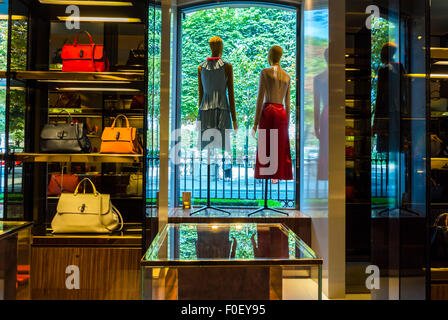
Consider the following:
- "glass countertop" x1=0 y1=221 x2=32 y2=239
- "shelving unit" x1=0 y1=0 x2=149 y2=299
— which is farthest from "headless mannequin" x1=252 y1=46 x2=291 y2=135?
"glass countertop" x1=0 y1=221 x2=32 y2=239

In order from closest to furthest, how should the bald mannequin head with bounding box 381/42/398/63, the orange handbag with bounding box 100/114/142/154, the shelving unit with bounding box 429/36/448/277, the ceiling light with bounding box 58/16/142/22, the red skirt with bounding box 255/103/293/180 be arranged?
the shelving unit with bounding box 429/36/448/277 < the bald mannequin head with bounding box 381/42/398/63 < the orange handbag with bounding box 100/114/142/154 < the ceiling light with bounding box 58/16/142/22 < the red skirt with bounding box 255/103/293/180

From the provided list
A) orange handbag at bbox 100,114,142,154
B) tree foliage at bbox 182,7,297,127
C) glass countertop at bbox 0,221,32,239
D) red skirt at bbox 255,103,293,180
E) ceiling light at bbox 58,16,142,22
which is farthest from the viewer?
tree foliage at bbox 182,7,297,127

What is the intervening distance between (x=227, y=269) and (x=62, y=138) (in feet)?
6.19

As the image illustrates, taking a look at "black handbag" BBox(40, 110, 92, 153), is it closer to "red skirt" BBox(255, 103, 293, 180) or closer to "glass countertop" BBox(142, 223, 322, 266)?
"glass countertop" BBox(142, 223, 322, 266)

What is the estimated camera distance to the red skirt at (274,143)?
12.9 feet

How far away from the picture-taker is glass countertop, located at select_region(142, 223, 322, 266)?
4.25ft

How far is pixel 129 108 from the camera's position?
122 inches

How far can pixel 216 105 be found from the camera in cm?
394

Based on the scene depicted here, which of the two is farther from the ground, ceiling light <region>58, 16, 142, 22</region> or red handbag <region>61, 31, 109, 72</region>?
ceiling light <region>58, 16, 142, 22</region>

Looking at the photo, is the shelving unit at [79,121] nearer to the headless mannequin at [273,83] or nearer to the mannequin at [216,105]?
the mannequin at [216,105]

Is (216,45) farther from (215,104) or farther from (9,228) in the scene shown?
(9,228)

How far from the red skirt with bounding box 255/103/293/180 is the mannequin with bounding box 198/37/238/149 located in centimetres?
32

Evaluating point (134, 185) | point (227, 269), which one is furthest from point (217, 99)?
point (227, 269)

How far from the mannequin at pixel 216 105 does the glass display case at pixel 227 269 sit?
7.90 feet
